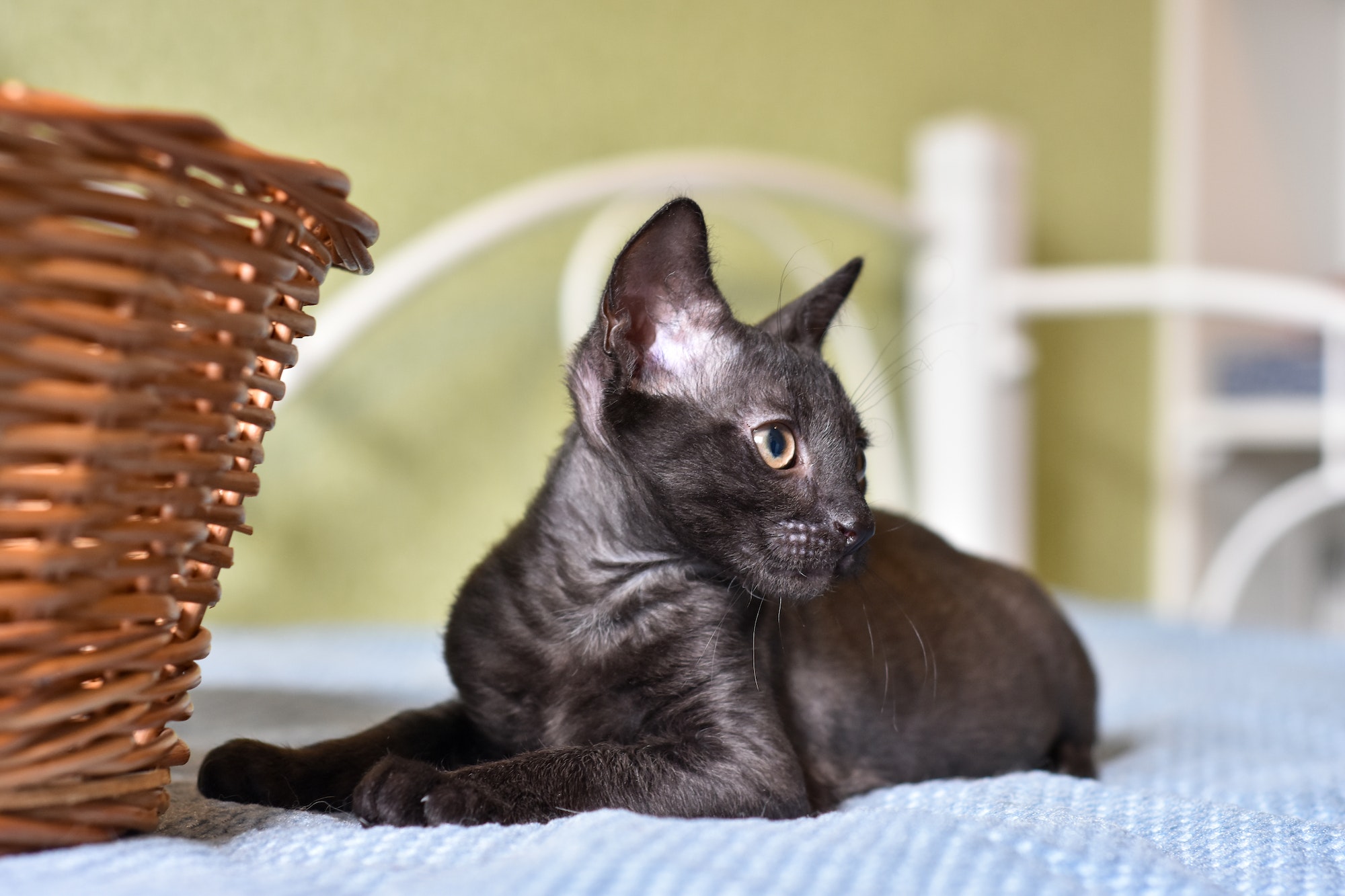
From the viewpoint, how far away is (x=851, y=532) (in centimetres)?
85

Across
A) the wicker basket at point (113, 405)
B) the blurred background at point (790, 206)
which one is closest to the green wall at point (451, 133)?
the blurred background at point (790, 206)

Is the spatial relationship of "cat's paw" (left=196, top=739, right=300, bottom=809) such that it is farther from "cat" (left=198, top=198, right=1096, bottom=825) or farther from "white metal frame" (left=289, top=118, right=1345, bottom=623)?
"white metal frame" (left=289, top=118, right=1345, bottom=623)

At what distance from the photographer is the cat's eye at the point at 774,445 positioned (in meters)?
0.86

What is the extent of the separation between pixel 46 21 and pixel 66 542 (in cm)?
121

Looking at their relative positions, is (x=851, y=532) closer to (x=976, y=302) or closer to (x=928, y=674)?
(x=928, y=674)

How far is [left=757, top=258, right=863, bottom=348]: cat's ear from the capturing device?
41.4 inches

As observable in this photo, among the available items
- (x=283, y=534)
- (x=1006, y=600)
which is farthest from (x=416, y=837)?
(x=283, y=534)

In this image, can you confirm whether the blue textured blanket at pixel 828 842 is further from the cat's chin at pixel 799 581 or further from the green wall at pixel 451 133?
the green wall at pixel 451 133

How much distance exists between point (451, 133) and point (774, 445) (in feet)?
3.47

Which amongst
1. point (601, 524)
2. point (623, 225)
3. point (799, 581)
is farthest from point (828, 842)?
point (623, 225)

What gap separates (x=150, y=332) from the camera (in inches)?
21.5

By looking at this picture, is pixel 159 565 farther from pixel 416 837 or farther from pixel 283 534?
pixel 283 534

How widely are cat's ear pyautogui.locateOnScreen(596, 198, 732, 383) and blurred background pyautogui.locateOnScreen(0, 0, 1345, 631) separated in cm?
5

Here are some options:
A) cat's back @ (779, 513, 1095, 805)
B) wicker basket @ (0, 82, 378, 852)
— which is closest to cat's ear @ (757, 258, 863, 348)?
cat's back @ (779, 513, 1095, 805)
